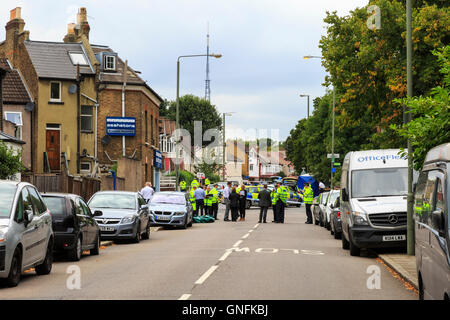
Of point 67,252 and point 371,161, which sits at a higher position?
point 371,161

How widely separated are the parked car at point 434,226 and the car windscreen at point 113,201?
15.1 m

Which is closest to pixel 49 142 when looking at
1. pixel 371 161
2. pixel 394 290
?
pixel 371 161

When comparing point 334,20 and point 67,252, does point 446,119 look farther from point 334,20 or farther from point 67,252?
point 334,20

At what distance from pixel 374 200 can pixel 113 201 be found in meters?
8.73

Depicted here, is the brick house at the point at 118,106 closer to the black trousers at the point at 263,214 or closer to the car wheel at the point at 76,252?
the black trousers at the point at 263,214

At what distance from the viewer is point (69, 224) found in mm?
16969

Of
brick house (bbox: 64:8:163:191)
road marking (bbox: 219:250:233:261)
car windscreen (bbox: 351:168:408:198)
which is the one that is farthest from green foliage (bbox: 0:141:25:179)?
brick house (bbox: 64:8:163:191)

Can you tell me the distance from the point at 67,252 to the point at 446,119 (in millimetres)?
8996

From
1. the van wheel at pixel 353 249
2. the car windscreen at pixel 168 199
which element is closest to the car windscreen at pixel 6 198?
the van wheel at pixel 353 249

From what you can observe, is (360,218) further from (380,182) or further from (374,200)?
(380,182)

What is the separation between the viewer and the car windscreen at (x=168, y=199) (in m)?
32.0

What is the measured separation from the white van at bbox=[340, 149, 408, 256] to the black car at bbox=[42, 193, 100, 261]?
6173 mm

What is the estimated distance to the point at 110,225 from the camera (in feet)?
76.0
